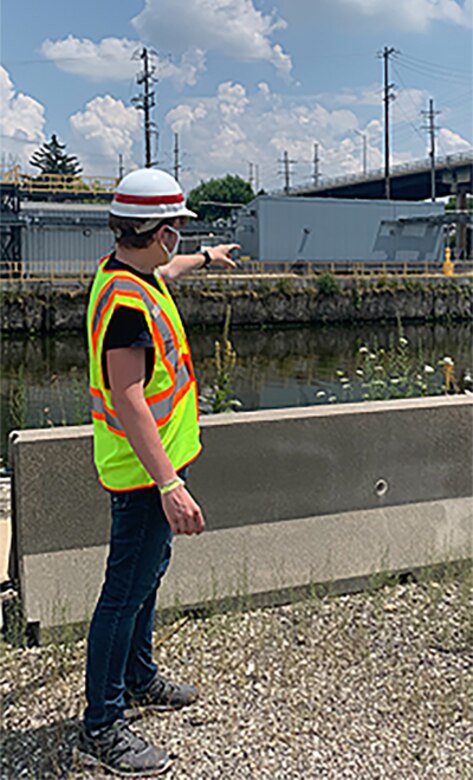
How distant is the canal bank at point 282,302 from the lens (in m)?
33.8

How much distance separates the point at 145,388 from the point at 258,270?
4012 centimetres

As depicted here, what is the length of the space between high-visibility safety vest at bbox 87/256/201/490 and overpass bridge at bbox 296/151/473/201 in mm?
74895

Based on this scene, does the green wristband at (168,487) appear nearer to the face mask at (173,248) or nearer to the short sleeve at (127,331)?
the short sleeve at (127,331)

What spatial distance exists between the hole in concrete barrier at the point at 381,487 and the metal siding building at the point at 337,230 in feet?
147

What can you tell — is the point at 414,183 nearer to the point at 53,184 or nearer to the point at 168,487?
the point at 53,184

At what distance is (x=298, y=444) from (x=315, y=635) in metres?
0.96

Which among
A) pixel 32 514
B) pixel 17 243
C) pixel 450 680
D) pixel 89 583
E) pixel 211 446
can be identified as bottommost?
pixel 450 680

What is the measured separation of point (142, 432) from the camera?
8.91 feet

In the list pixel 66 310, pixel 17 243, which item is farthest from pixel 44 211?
pixel 66 310

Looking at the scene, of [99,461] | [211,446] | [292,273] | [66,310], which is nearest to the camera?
[99,461]

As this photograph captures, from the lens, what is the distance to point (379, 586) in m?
4.53

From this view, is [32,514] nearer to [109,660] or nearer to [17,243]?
[109,660]

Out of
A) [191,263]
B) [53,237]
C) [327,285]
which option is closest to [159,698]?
[191,263]

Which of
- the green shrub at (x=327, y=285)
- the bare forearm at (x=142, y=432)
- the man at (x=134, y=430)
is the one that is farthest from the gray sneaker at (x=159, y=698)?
the green shrub at (x=327, y=285)
